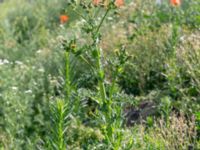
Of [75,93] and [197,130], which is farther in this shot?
[197,130]

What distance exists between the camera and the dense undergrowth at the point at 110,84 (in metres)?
3.34

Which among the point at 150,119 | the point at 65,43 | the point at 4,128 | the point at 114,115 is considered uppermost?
the point at 65,43

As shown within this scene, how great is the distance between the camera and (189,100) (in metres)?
4.90

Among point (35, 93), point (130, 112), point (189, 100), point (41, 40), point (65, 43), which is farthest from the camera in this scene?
point (41, 40)

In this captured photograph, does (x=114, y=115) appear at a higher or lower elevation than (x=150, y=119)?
higher

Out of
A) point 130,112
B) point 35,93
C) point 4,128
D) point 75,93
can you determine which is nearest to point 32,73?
point 35,93

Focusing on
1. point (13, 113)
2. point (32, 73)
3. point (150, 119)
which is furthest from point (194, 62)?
point (32, 73)

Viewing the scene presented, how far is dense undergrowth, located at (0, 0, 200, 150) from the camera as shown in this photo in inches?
131

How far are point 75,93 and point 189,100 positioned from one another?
5.89ft

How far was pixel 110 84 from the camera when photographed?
3521mm

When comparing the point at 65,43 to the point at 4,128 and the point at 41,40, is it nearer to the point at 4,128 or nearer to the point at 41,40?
the point at 4,128

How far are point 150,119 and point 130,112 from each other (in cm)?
97

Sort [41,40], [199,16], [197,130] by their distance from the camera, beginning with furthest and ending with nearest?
[41,40] → [199,16] → [197,130]

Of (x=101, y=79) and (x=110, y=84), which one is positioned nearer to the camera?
(x=101, y=79)
